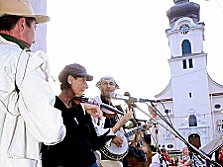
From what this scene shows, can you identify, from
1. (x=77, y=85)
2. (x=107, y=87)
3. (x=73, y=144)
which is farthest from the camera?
(x=107, y=87)

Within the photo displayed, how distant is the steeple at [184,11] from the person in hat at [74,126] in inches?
1170

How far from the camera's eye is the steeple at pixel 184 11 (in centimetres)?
3036

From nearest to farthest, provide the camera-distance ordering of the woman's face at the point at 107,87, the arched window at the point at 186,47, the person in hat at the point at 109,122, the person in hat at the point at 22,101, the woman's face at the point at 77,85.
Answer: the person in hat at the point at 22,101 → the woman's face at the point at 77,85 → the person in hat at the point at 109,122 → the woman's face at the point at 107,87 → the arched window at the point at 186,47

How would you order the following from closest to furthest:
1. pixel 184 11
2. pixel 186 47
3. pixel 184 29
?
1. pixel 186 47
2. pixel 184 29
3. pixel 184 11

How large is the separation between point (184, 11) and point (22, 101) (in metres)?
30.9

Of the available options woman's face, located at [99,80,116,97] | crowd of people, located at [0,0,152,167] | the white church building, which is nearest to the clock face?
the white church building

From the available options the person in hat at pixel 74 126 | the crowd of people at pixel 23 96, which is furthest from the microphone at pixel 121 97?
the crowd of people at pixel 23 96

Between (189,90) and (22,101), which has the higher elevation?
(189,90)

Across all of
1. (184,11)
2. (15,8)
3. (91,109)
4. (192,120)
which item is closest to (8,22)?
(15,8)

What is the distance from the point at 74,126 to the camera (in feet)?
5.35

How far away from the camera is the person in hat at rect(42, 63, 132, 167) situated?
1.55 m

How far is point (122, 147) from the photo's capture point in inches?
96.8

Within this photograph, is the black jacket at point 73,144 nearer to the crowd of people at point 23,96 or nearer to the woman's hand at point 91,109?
the woman's hand at point 91,109

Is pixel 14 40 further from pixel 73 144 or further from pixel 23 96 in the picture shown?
pixel 73 144
